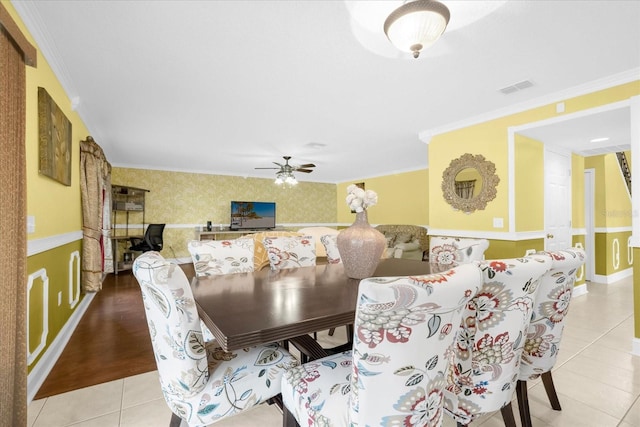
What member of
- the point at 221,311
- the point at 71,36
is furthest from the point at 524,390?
the point at 71,36

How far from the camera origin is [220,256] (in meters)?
2.22

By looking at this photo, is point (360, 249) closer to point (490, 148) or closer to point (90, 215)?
point (490, 148)

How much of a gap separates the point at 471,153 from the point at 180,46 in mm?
3344

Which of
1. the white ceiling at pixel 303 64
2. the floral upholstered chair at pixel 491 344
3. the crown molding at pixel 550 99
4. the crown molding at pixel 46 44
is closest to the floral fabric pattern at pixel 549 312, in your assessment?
the floral upholstered chair at pixel 491 344

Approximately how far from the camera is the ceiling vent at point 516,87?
2.79m

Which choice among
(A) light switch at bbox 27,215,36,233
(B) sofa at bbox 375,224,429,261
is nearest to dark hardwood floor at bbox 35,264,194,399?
(A) light switch at bbox 27,215,36,233

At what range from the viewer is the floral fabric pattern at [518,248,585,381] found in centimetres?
133

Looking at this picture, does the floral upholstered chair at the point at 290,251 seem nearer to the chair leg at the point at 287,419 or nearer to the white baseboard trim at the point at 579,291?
the chair leg at the point at 287,419

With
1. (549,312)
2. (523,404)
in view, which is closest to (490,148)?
(549,312)

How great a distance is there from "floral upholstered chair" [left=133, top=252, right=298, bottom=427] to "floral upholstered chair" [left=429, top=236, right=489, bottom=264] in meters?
1.84

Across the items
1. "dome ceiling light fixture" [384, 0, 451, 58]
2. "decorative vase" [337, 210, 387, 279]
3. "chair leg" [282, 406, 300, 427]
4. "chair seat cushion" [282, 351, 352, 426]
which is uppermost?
"dome ceiling light fixture" [384, 0, 451, 58]

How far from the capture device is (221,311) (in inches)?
48.5

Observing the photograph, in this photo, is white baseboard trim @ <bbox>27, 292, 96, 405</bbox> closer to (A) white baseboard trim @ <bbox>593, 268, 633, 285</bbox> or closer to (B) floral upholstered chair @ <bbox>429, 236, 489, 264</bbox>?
(B) floral upholstered chair @ <bbox>429, 236, 489, 264</bbox>

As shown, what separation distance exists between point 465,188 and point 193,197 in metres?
6.29
